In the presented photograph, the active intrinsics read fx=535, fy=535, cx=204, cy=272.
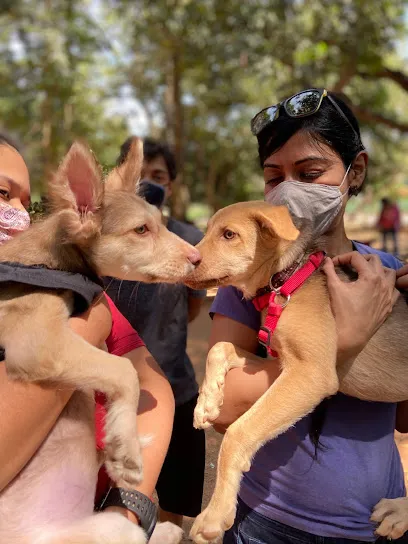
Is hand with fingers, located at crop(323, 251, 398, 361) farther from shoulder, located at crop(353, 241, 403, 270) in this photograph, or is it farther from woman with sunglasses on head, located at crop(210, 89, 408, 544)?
shoulder, located at crop(353, 241, 403, 270)

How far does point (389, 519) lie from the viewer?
7.55 ft

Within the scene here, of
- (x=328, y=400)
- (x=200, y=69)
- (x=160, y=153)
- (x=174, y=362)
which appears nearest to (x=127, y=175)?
(x=328, y=400)

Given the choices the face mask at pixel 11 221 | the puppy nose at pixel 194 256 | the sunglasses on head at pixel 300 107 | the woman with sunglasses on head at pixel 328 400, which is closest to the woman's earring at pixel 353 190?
the woman with sunglasses on head at pixel 328 400

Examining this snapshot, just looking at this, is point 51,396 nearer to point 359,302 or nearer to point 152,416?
point 152,416

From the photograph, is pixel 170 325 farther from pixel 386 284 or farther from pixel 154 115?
pixel 154 115

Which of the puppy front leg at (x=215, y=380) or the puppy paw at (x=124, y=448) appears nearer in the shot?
the puppy paw at (x=124, y=448)

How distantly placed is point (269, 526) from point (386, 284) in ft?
4.00

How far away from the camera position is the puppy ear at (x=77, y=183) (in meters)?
2.40

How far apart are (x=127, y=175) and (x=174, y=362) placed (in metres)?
2.07

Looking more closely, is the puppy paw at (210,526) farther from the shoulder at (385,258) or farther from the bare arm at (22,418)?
the shoulder at (385,258)

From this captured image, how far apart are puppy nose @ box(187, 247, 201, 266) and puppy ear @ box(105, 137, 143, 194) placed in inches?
19.1

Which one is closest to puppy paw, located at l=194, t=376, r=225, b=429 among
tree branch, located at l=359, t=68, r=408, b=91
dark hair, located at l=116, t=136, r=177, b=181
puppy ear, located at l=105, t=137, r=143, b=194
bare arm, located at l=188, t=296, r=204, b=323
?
puppy ear, located at l=105, t=137, r=143, b=194

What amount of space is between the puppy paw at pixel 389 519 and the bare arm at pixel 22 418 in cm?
142

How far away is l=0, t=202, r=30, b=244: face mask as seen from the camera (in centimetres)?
248
